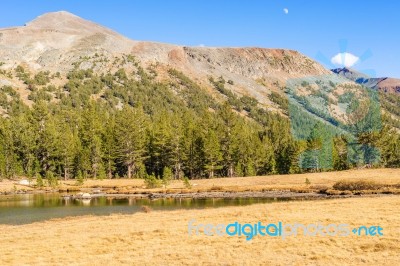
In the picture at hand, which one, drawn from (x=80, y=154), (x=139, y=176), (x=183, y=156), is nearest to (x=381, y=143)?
(x=183, y=156)

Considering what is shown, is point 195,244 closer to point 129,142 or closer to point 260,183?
point 260,183

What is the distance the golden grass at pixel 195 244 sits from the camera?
2312 cm

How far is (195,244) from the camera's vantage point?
2723cm

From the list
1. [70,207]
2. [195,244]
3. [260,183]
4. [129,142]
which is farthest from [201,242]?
[129,142]

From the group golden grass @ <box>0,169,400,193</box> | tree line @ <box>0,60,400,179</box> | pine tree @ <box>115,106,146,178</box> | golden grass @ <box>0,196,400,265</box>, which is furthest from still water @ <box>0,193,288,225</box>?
pine tree @ <box>115,106,146,178</box>

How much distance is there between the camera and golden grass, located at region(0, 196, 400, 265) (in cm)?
2312

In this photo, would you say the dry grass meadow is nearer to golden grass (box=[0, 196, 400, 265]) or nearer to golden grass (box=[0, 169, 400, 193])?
golden grass (box=[0, 196, 400, 265])

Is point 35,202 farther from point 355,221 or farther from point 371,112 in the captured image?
point 371,112

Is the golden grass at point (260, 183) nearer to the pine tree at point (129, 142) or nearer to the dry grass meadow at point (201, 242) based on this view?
the pine tree at point (129, 142)

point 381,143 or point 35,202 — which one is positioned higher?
point 381,143

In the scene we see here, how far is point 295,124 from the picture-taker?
109188 millimetres

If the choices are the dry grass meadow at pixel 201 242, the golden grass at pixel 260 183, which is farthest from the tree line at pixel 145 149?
the dry grass meadow at pixel 201 242

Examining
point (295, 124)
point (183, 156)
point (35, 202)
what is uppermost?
point (295, 124)

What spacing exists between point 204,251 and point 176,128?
8412cm
